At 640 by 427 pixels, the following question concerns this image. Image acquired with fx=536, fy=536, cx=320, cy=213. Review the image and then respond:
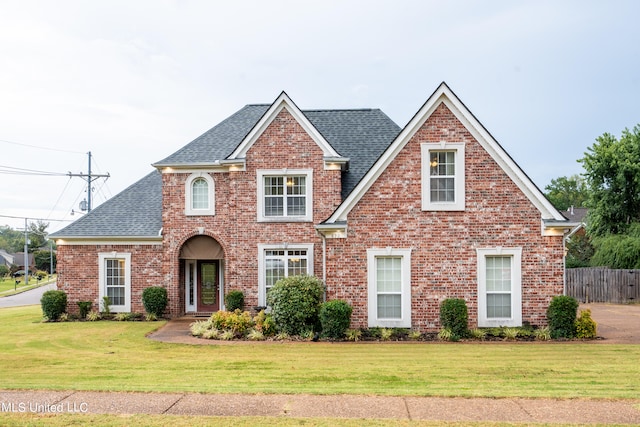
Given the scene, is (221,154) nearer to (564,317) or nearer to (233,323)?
(233,323)

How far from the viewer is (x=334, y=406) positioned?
8.12 meters

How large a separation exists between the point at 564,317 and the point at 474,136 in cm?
582

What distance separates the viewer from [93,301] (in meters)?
21.5

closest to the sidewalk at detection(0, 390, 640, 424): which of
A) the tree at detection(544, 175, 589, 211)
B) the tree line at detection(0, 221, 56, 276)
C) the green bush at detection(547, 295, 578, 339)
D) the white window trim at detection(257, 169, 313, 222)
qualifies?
the green bush at detection(547, 295, 578, 339)

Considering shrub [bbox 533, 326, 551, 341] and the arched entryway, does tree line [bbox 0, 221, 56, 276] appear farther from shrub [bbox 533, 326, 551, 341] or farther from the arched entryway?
shrub [bbox 533, 326, 551, 341]

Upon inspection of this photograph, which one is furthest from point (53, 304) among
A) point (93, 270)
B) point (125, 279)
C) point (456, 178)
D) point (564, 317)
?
point (564, 317)

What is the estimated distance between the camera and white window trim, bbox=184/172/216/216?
20828 millimetres

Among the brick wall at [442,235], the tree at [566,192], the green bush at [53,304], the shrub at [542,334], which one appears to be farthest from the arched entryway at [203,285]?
the tree at [566,192]

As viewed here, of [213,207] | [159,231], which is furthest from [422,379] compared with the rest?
[159,231]

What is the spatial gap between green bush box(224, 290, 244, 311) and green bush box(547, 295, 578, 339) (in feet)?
34.0

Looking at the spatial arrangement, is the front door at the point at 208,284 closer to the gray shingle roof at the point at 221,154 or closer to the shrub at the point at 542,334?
the gray shingle roof at the point at 221,154

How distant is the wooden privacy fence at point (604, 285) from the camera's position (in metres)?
29.7

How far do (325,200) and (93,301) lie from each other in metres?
10.3

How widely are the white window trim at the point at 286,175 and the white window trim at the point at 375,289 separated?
4116 mm
